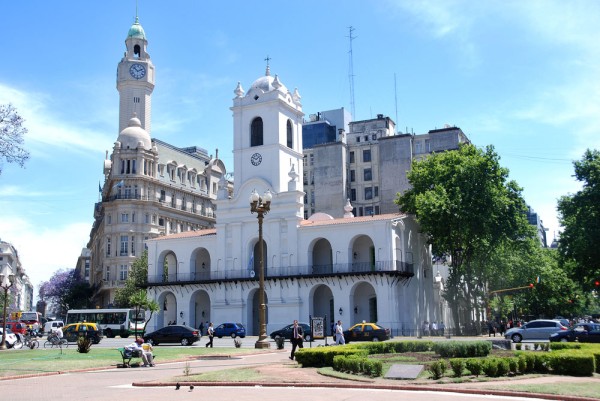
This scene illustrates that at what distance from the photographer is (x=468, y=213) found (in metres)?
49.5

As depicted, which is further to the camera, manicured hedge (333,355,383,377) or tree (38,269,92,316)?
tree (38,269,92,316)

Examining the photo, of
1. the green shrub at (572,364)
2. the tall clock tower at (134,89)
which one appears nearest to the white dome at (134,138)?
the tall clock tower at (134,89)

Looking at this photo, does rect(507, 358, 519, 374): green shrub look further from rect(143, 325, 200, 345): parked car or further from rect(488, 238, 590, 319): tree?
rect(488, 238, 590, 319): tree

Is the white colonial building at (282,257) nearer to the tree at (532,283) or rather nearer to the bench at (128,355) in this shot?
the tree at (532,283)

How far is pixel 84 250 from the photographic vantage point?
147 m

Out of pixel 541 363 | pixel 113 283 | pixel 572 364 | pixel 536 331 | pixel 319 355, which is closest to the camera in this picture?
pixel 572 364

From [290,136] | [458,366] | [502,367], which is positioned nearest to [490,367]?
[502,367]

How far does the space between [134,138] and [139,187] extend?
6.51 metres

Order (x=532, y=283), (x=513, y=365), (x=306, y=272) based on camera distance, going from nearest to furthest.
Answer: (x=513, y=365), (x=306, y=272), (x=532, y=283)

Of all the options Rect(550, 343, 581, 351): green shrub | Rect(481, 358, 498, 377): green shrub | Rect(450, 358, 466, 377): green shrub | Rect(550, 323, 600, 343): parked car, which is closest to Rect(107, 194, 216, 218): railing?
Rect(550, 323, 600, 343): parked car

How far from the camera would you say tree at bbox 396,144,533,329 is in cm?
4988

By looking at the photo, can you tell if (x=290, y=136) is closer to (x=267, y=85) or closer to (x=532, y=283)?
(x=267, y=85)

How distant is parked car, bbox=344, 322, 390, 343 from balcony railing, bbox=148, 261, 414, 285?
10465mm

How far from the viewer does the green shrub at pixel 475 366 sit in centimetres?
1659
